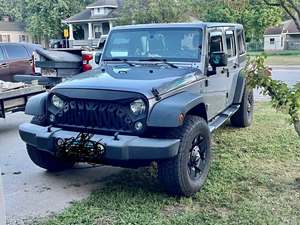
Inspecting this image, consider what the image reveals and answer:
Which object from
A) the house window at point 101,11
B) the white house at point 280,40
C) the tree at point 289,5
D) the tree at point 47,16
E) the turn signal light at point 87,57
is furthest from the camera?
the white house at point 280,40

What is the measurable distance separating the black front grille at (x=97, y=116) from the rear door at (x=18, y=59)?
6.39 meters

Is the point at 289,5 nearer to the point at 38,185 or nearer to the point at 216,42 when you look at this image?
the point at 216,42

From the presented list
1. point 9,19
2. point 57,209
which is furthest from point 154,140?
point 9,19

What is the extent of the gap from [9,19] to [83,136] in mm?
60838

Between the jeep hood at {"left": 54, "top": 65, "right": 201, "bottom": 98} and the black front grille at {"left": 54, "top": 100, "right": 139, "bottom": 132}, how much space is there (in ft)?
0.60

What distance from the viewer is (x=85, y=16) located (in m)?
43.6

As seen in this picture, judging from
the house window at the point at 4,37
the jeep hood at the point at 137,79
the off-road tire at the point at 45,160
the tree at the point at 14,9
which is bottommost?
the off-road tire at the point at 45,160

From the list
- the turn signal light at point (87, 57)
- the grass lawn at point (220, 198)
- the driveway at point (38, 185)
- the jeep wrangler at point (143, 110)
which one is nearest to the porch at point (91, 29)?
the turn signal light at point (87, 57)

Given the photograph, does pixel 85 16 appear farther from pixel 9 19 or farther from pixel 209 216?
pixel 209 216

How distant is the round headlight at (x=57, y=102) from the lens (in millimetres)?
4770

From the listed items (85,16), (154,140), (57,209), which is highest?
(85,16)

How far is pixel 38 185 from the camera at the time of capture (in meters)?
4.99

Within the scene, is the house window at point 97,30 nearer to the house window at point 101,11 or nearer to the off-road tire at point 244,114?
the house window at point 101,11

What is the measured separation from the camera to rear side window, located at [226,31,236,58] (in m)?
6.68
